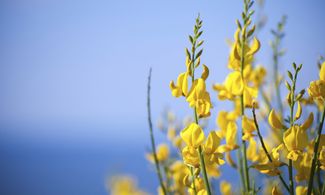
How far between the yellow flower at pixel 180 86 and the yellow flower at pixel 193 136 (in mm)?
91

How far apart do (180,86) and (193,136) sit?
0.12 m

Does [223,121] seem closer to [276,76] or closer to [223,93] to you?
[223,93]

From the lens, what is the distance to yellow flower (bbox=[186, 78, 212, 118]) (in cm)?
68

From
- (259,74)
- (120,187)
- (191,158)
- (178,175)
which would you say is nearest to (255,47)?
(191,158)

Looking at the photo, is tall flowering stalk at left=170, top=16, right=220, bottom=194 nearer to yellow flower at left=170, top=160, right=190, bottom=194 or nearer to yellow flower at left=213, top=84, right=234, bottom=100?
yellow flower at left=213, top=84, right=234, bottom=100

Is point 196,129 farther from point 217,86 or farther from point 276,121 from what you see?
point 217,86

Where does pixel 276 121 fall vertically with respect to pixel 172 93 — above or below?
below

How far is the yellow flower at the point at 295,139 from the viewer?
0.63 metres

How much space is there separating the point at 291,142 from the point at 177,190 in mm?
451

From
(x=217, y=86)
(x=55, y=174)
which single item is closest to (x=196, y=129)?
(x=217, y=86)

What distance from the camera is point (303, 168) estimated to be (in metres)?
0.70

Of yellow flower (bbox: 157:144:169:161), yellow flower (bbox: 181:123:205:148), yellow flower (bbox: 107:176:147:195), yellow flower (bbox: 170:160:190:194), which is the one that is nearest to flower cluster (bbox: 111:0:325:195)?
yellow flower (bbox: 181:123:205:148)

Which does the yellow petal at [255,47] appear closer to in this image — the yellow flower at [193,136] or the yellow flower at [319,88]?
the yellow flower at [319,88]

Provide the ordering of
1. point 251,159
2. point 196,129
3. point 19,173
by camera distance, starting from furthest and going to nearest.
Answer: point 19,173 → point 251,159 → point 196,129
